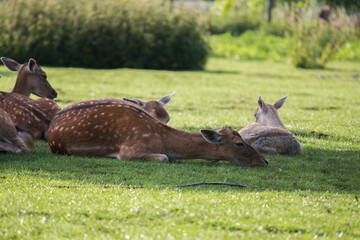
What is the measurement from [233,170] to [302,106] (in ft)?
20.0

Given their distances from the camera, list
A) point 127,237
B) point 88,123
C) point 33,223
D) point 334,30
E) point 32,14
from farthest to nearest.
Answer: point 334,30
point 32,14
point 88,123
point 33,223
point 127,237

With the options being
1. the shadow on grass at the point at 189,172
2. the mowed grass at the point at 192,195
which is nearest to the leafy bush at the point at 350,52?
the mowed grass at the point at 192,195

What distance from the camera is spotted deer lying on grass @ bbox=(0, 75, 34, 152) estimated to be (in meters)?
6.22

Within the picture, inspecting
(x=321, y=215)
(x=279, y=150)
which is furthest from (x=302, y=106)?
(x=321, y=215)

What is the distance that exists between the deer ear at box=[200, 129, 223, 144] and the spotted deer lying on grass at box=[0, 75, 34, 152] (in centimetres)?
220

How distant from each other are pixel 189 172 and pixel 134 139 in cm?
88

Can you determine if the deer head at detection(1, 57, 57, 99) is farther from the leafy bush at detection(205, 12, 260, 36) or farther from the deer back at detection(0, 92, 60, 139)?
the leafy bush at detection(205, 12, 260, 36)

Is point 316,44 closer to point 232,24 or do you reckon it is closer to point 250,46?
point 250,46

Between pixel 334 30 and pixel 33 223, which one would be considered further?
pixel 334 30

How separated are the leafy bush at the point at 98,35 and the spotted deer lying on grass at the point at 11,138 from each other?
12.2 meters

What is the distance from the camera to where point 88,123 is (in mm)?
6270

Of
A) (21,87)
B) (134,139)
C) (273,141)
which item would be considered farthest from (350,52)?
(134,139)

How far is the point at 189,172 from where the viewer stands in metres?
5.54

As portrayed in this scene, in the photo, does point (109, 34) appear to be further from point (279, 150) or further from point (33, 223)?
point (33, 223)
